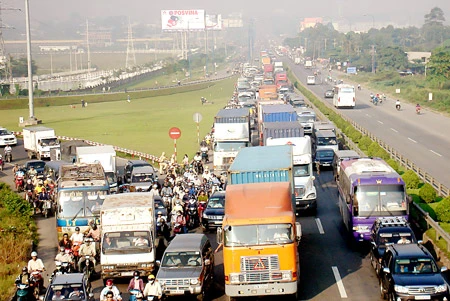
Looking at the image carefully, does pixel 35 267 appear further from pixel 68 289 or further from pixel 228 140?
pixel 228 140

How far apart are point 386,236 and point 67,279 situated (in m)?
9.21

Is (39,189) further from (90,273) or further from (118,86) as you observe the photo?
(118,86)

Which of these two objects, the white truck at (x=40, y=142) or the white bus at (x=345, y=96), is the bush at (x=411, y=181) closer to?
the white truck at (x=40, y=142)

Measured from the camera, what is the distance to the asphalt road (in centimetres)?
1998

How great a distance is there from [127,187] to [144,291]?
17.4 m

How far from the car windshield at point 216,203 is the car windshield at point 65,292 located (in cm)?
1188

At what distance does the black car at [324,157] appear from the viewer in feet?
141

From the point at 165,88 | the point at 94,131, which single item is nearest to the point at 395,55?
the point at 165,88

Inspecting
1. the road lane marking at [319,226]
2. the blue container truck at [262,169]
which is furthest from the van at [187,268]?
the road lane marking at [319,226]

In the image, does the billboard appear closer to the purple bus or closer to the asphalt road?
the asphalt road

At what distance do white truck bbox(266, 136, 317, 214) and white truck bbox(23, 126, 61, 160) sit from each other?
69.8ft

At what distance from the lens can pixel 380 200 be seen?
24078 mm

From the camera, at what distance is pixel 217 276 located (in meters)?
22.2

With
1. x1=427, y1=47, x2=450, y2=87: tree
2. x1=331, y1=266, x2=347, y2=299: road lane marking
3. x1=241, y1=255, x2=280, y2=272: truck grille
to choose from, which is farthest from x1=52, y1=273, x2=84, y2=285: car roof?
x1=427, y1=47, x2=450, y2=87: tree
